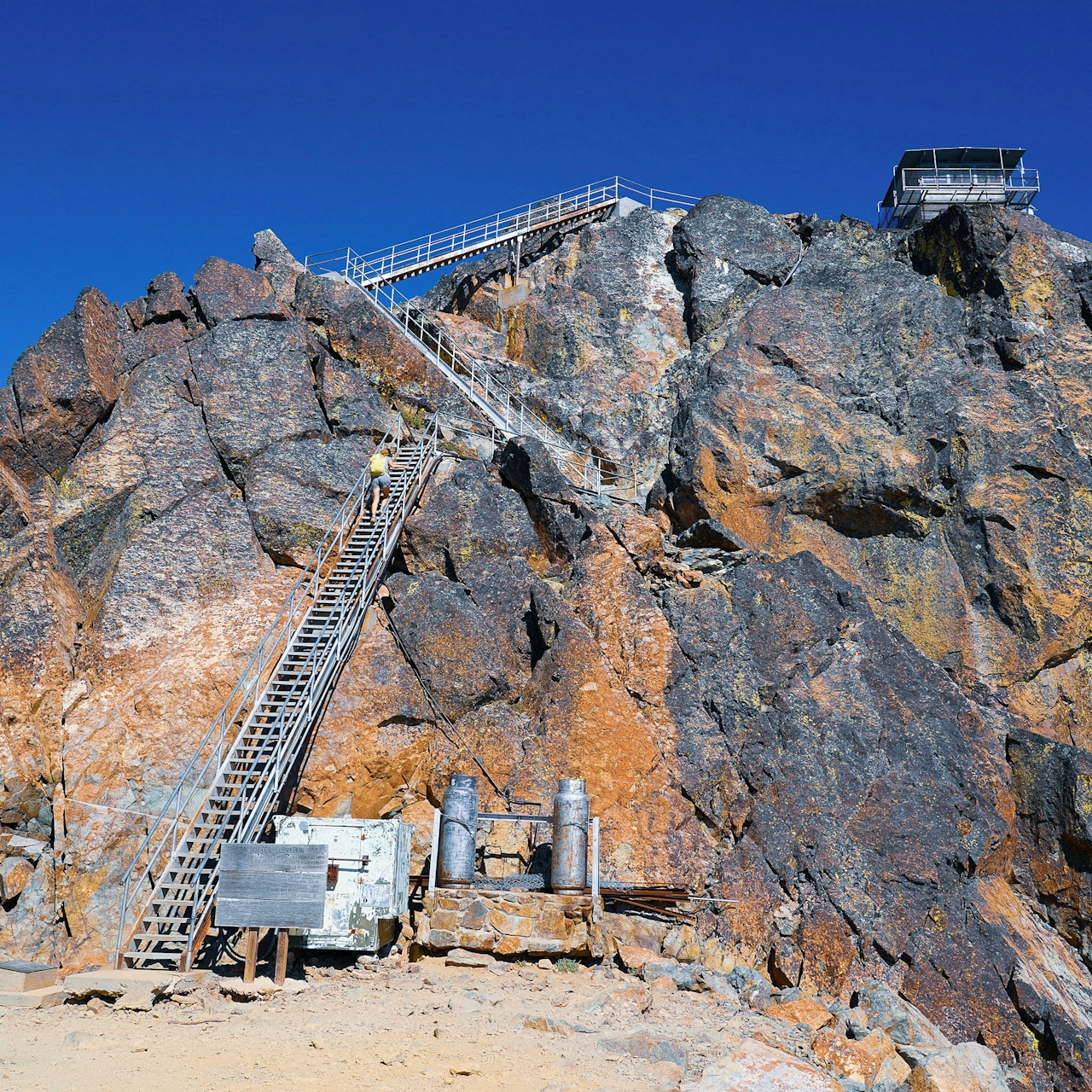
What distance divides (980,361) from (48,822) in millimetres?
21057

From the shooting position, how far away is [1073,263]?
24.1 m

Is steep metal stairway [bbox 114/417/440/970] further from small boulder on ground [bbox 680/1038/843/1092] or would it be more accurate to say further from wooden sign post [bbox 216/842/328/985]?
small boulder on ground [bbox 680/1038/843/1092]

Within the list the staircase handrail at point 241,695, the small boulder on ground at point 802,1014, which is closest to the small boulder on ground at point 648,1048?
the small boulder on ground at point 802,1014

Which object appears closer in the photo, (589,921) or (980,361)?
(589,921)

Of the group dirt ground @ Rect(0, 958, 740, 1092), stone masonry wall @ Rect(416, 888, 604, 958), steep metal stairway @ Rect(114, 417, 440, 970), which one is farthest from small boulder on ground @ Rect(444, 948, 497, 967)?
steep metal stairway @ Rect(114, 417, 440, 970)

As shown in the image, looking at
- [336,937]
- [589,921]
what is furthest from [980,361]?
[336,937]

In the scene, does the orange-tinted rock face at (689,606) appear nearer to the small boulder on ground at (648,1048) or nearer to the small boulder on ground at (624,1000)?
the small boulder on ground at (624,1000)

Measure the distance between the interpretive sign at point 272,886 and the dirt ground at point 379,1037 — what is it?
0.88 metres

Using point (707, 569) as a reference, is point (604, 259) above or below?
above

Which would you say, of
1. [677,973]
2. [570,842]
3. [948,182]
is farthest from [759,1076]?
[948,182]

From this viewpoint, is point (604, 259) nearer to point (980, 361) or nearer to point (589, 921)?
point (980, 361)

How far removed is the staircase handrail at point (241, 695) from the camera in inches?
A: 575

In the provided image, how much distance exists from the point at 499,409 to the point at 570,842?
14072 millimetres

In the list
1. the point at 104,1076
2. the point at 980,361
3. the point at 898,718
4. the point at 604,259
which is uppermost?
the point at 604,259
